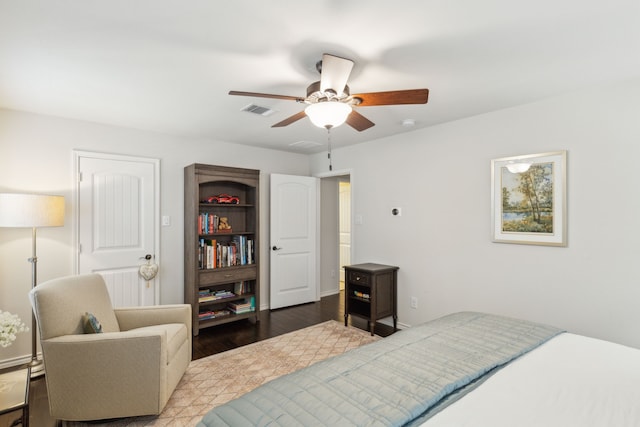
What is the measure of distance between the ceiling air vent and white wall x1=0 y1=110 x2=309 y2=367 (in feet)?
4.63

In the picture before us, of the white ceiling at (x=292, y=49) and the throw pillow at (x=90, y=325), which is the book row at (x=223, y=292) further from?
the white ceiling at (x=292, y=49)

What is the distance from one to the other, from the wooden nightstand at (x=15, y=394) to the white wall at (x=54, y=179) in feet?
4.85

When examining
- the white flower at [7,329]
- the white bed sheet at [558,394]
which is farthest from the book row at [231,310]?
the white bed sheet at [558,394]

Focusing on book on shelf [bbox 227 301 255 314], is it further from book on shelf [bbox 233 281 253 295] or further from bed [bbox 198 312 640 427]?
bed [bbox 198 312 640 427]

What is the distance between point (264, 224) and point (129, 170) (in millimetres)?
1856

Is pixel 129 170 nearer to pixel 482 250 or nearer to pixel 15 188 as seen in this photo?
pixel 15 188

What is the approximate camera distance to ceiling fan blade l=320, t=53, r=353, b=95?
1765 mm

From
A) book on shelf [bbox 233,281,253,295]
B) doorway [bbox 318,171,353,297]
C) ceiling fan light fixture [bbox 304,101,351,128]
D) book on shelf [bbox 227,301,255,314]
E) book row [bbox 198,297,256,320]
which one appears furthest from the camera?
doorway [bbox 318,171,353,297]

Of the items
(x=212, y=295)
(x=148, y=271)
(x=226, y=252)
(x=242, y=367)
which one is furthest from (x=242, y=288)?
(x=242, y=367)

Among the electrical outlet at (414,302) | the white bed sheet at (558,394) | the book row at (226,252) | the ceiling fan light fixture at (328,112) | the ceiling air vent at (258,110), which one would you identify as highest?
the ceiling air vent at (258,110)

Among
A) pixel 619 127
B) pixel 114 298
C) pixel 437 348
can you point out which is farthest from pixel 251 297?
pixel 619 127

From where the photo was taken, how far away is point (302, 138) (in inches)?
164

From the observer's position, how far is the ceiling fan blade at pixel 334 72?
1.76 m

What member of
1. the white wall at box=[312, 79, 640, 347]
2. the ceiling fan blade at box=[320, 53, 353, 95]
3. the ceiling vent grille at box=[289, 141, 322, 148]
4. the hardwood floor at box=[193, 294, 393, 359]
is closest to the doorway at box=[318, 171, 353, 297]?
the hardwood floor at box=[193, 294, 393, 359]
